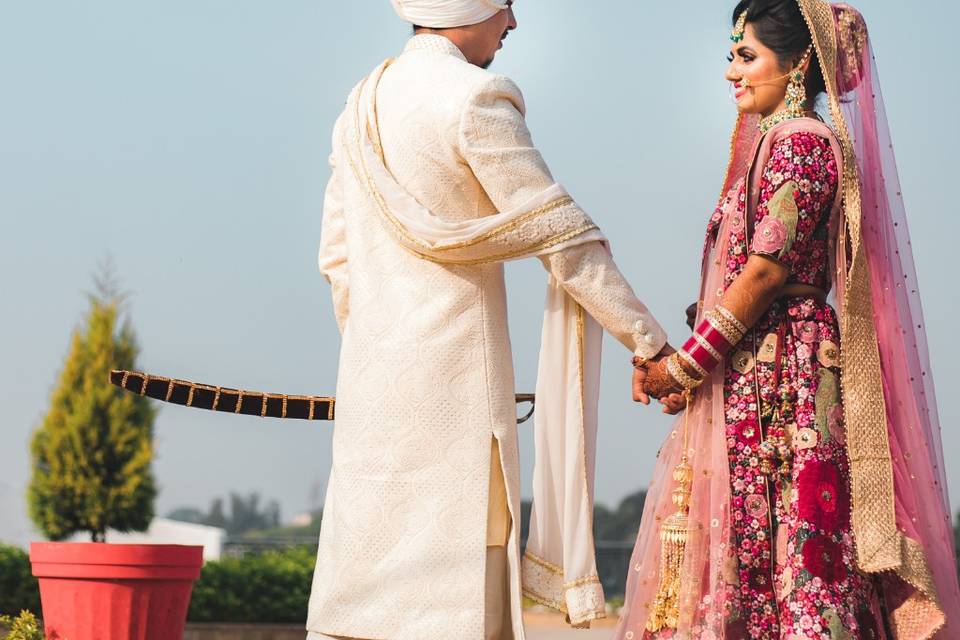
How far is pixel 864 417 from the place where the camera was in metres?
2.99

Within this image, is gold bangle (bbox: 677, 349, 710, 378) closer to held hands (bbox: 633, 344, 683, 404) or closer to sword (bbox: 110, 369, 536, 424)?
held hands (bbox: 633, 344, 683, 404)

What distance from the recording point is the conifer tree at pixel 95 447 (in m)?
10.1

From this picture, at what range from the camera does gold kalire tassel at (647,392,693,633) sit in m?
3.07

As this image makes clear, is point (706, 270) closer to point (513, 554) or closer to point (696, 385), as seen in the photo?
point (696, 385)

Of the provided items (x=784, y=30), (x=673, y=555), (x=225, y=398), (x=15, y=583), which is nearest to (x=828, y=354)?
(x=673, y=555)

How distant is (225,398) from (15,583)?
5172mm

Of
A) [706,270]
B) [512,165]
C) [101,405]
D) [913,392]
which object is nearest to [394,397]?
[512,165]

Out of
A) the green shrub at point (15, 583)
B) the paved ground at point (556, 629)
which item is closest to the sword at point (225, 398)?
the paved ground at point (556, 629)

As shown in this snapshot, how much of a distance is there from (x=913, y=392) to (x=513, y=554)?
1.05 metres

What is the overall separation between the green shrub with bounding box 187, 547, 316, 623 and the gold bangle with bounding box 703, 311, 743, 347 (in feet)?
19.3

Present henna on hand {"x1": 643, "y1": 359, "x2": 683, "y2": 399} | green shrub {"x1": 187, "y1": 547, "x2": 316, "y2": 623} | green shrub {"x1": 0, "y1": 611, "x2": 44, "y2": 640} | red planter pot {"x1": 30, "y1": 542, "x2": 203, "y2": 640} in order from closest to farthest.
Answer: henna on hand {"x1": 643, "y1": 359, "x2": 683, "y2": 399}, red planter pot {"x1": 30, "y1": 542, "x2": 203, "y2": 640}, green shrub {"x1": 0, "y1": 611, "x2": 44, "y2": 640}, green shrub {"x1": 187, "y1": 547, "x2": 316, "y2": 623}

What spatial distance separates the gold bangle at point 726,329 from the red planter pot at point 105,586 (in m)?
1.92

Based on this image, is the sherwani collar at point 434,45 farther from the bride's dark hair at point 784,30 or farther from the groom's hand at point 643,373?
the groom's hand at point 643,373

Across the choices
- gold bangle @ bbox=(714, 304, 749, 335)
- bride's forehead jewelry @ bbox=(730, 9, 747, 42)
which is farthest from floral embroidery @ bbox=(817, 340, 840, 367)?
bride's forehead jewelry @ bbox=(730, 9, 747, 42)
